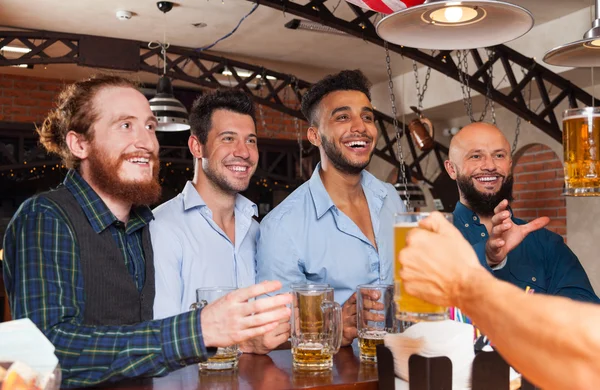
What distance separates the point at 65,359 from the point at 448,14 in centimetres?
127

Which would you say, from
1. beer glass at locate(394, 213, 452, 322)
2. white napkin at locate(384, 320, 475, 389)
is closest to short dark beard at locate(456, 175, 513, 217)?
white napkin at locate(384, 320, 475, 389)

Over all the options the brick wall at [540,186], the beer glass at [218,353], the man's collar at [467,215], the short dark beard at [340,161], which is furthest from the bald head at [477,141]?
the brick wall at [540,186]

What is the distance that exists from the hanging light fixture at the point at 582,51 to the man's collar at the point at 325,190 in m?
0.83

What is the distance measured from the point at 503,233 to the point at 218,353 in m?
1.09

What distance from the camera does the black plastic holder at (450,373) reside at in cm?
130

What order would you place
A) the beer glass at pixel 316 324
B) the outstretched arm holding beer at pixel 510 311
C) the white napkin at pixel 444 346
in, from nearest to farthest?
the outstretched arm holding beer at pixel 510 311 < the white napkin at pixel 444 346 < the beer glass at pixel 316 324

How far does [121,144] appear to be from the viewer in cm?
193

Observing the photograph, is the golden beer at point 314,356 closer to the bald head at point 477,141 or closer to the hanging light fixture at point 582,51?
the hanging light fixture at point 582,51

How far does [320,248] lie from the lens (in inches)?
94.5

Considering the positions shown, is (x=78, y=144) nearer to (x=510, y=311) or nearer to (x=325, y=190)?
(x=325, y=190)

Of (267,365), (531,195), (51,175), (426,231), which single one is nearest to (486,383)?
(426,231)

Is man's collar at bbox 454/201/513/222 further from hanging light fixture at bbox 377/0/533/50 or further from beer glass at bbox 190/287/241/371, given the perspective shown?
beer glass at bbox 190/287/241/371

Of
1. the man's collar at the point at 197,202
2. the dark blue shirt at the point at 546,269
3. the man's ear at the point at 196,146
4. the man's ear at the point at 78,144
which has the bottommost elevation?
the dark blue shirt at the point at 546,269

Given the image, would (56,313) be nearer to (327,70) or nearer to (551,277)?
(551,277)
